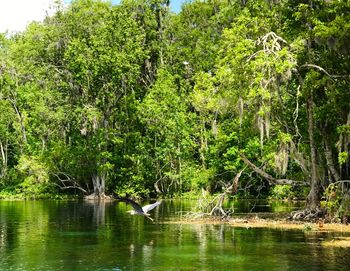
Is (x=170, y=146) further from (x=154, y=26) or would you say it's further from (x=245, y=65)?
(x=245, y=65)

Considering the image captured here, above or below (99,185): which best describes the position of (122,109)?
above

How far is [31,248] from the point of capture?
17734 millimetres

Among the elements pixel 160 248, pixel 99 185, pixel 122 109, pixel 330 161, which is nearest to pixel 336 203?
pixel 330 161

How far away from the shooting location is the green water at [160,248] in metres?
14.7

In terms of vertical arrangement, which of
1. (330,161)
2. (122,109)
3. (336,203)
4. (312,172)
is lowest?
(336,203)

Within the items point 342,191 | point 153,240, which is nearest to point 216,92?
point 342,191

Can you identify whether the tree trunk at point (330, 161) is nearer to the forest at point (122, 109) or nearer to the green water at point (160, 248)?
the green water at point (160, 248)

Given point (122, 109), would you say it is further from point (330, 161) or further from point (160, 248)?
point (160, 248)

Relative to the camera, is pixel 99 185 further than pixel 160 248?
Yes

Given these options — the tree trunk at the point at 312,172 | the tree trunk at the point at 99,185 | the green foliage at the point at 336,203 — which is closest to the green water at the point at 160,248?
the green foliage at the point at 336,203

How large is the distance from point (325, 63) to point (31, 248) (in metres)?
14.1

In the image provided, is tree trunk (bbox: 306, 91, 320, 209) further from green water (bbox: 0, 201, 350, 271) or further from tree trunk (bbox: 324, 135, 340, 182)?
green water (bbox: 0, 201, 350, 271)

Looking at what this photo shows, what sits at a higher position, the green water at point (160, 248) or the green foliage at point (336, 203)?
the green foliage at point (336, 203)

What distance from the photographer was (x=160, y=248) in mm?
17734
